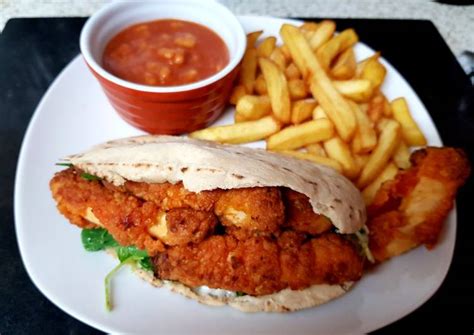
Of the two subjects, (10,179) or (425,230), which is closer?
(425,230)

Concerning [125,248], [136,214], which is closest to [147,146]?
[136,214]

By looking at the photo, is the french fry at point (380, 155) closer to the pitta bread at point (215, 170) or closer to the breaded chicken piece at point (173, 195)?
the pitta bread at point (215, 170)

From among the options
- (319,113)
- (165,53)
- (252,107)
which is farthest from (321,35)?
(165,53)

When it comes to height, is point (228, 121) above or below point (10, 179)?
above

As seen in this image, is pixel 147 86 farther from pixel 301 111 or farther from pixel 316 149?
pixel 316 149

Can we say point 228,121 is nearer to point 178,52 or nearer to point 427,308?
point 178,52

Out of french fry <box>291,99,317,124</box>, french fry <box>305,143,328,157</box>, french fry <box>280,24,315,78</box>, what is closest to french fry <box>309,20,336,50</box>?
french fry <box>280,24,315,78</box>
